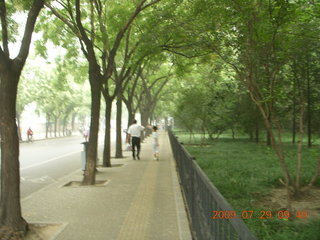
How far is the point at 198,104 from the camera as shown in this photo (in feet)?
74.4

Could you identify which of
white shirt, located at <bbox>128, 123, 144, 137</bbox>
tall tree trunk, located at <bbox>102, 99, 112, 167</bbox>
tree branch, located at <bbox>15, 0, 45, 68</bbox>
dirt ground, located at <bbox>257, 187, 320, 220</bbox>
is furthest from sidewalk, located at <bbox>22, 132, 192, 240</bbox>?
white shirt, located at <bbox>128, 123, 144, 137</bbox>

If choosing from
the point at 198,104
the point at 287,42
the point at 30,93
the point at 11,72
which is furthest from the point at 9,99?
the point at 30,93

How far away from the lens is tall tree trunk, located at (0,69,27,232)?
5.25m

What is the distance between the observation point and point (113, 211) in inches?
265

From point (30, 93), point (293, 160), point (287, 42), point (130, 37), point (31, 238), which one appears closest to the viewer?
point (31, 238)

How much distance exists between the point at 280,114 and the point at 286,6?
16.3 metres

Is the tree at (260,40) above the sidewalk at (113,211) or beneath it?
above

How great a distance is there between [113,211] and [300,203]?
3.74m

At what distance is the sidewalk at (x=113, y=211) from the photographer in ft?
17.7

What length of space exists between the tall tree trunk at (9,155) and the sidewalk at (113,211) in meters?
0.52

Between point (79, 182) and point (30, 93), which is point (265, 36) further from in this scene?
point (30, 93)

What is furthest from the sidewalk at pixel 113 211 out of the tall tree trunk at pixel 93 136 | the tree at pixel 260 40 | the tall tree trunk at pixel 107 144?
the tall tree trunk at pixel 107 144
